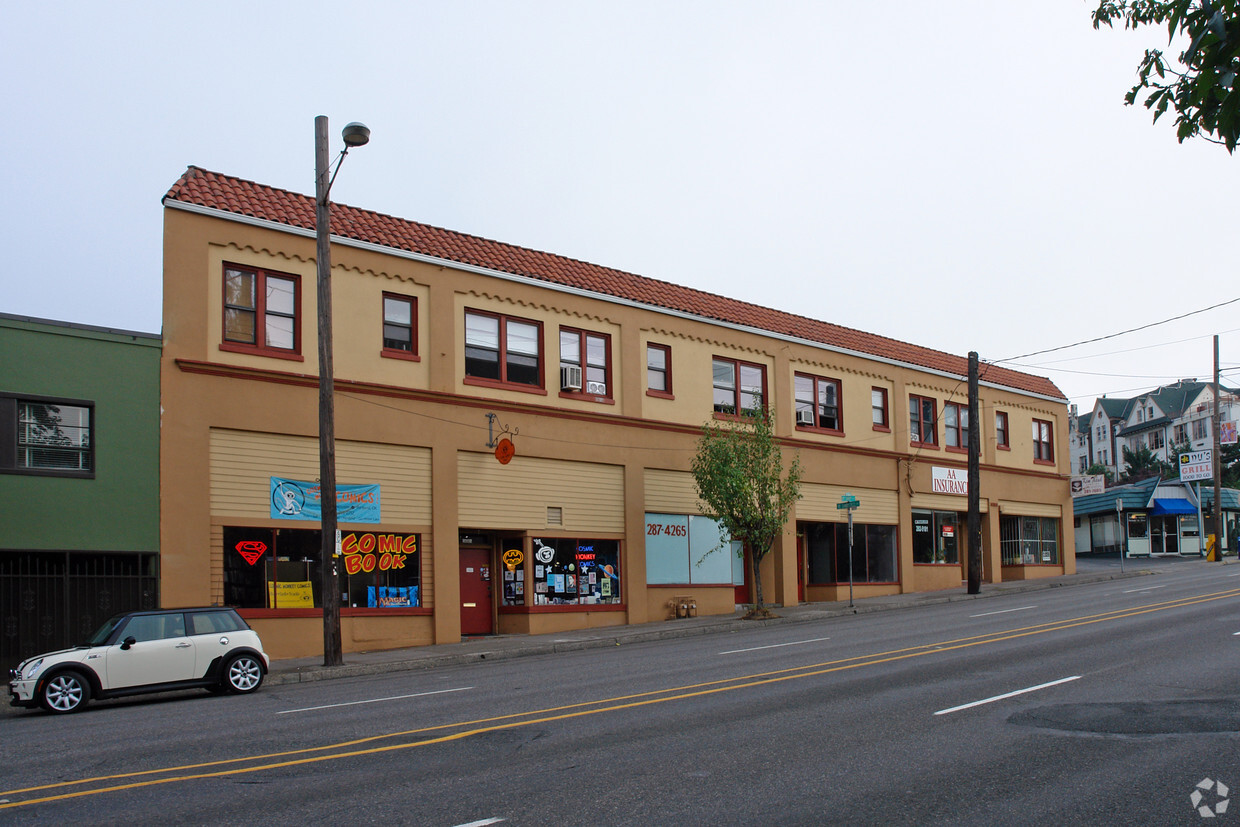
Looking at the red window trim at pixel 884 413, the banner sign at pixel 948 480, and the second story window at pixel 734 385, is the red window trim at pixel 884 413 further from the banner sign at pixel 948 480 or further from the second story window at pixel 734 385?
the second story window at pixel 734 385

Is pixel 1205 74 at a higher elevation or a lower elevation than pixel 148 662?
higher

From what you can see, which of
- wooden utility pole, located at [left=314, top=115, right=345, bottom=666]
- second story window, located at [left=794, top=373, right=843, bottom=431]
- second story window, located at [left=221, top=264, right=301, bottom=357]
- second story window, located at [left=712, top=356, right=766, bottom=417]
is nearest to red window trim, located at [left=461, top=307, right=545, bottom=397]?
second story window, located at [left=221, top=264, right=301, bottom=357]

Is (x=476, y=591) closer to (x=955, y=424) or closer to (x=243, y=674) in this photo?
(x=243, y=674)

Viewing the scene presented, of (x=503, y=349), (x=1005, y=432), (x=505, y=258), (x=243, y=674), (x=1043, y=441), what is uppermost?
(x=505, y=258)

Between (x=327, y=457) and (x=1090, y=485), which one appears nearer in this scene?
(x=327, y=457)

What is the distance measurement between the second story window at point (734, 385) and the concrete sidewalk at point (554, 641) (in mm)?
5999

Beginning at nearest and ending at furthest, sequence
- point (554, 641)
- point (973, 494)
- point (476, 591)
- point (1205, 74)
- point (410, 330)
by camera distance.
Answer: point (1205, 74)
point (554, 641)
point (410, 330)
point (476, 591)
point (973, 494)

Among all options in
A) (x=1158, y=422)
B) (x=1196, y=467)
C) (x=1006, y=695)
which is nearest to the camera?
(x=1006, y=695)

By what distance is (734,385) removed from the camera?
31609 mm

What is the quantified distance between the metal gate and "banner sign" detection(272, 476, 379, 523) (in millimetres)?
2633

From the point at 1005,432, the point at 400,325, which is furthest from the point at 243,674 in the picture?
the point at 1005,432

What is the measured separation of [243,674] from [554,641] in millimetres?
7863

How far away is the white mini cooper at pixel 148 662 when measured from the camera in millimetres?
14766

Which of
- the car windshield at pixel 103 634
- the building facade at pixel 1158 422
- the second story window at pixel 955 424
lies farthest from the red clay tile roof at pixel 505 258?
the building facade at pixel 1158 422
